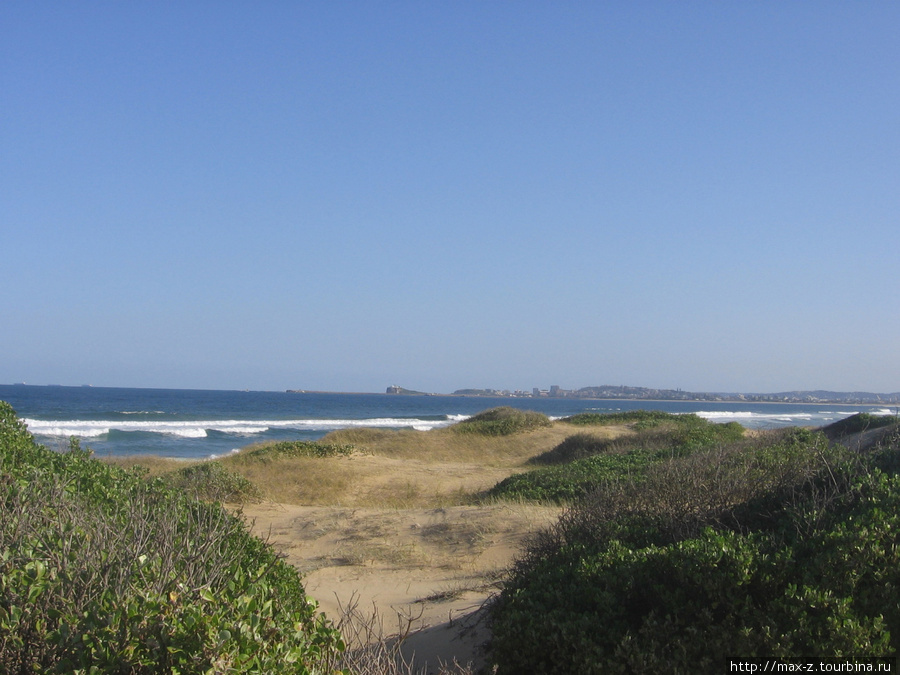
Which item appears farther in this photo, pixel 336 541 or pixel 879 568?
pixel 336 541

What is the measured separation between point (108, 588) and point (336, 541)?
307 inches

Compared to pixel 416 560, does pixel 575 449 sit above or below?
below

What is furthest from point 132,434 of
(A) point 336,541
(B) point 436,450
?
(A) point 336,541

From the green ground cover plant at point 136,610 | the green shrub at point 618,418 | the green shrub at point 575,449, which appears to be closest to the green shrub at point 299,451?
the green shrub at point 575,449

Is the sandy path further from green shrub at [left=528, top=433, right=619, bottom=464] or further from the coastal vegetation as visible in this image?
green shrub at [left=528, top=433, right=619, bottom=464]

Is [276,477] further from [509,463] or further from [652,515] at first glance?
[652,515]

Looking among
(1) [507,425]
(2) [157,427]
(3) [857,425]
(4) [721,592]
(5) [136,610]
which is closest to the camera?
(5) [136,610]

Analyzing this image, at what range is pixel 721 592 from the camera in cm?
416

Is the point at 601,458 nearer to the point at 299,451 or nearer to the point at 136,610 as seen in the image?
the point at 299,451

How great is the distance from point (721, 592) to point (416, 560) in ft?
18.9

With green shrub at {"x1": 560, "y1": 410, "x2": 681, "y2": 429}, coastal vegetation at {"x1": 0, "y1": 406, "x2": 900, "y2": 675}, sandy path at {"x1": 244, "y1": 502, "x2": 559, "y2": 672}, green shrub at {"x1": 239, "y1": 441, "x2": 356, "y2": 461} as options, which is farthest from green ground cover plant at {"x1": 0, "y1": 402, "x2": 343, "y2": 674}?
green shrub at {"x1": 560, "y1": 410, "x2": 681, "y2": 429}

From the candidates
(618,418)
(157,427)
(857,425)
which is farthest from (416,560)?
(157,427)

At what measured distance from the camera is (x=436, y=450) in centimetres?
2823

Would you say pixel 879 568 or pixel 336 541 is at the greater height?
pixel 879 568
